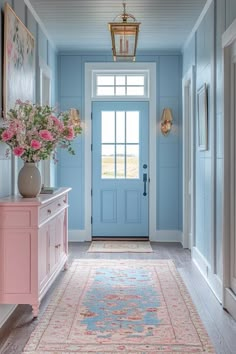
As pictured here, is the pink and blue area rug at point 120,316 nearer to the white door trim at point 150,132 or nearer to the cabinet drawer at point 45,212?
the cabinet drawer at point 45,212

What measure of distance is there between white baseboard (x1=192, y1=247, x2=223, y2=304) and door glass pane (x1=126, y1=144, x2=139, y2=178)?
74.6 inches

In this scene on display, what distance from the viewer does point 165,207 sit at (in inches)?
299

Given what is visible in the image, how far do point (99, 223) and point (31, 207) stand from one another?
12.9 feet

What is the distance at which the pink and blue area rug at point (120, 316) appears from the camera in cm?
332

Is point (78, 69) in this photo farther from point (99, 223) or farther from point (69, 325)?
point (69, 325)

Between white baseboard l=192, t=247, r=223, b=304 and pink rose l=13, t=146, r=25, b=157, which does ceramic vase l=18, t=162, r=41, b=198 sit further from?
white baseboard l=192, t=247, r=223, b=304

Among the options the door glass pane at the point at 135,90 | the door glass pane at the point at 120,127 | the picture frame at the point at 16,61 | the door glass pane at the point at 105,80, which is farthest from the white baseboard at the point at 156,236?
the picture frame at the point at 16,61

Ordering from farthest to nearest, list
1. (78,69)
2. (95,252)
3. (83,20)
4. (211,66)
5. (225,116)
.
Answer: (78,69) < (95,252) < (83,20) < (211,66) < (225,116)

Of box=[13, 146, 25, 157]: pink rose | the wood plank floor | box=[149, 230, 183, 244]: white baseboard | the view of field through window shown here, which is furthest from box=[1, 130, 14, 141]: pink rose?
box=[149, 230, 183, 244]: white baseboard

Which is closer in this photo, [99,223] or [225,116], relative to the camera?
[225,116]

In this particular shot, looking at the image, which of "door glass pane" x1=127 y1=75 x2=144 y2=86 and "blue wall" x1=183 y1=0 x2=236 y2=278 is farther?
"door glass pane" x1=127 y1=75 x2=144 y2=86

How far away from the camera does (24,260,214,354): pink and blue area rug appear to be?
10.9 feet

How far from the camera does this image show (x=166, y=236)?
759cm

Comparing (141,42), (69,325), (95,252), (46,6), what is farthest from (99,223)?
(69,325)
